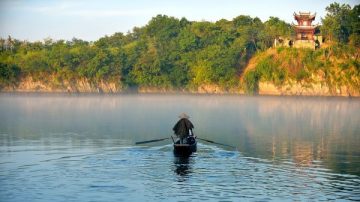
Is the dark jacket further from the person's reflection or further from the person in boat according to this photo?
the person's reflection

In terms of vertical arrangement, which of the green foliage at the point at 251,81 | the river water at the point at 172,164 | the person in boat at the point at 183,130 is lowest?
the river water at the point at 172,164

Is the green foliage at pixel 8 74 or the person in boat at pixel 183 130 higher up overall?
the green foliage at pixel 8 74

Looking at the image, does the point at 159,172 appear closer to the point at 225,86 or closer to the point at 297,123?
the point at 297,123

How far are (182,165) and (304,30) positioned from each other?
252 feet

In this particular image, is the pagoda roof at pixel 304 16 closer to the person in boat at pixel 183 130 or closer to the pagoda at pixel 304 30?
the pagoda at pixel 304 30

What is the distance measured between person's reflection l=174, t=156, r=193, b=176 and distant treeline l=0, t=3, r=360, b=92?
7576 centimetres

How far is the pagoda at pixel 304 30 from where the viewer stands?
9706 cm

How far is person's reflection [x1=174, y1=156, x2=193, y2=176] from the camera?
2311 cm

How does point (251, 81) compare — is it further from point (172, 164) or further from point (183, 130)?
point (172, 164)

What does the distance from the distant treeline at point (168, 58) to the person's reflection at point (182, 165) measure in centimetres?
7576

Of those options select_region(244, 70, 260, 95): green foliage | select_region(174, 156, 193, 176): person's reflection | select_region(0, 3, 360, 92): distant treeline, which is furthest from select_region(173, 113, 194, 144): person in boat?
select_region(0, 3, 360, 92): distant treeline

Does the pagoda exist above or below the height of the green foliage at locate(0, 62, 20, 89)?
above

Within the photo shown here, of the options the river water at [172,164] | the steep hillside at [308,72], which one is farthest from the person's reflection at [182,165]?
Answer: the steep hillside at [308,72]

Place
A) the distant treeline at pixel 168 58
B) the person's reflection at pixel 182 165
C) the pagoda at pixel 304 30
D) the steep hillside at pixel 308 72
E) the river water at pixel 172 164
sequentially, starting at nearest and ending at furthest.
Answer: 1. the river water at pixel 172 164
2. the person's reflection at pixel 182 165
3. the steep hillside at pixel 308 72
4. the pagoda at pixel 304 30
5. the distant treeline at pixel 168 58
